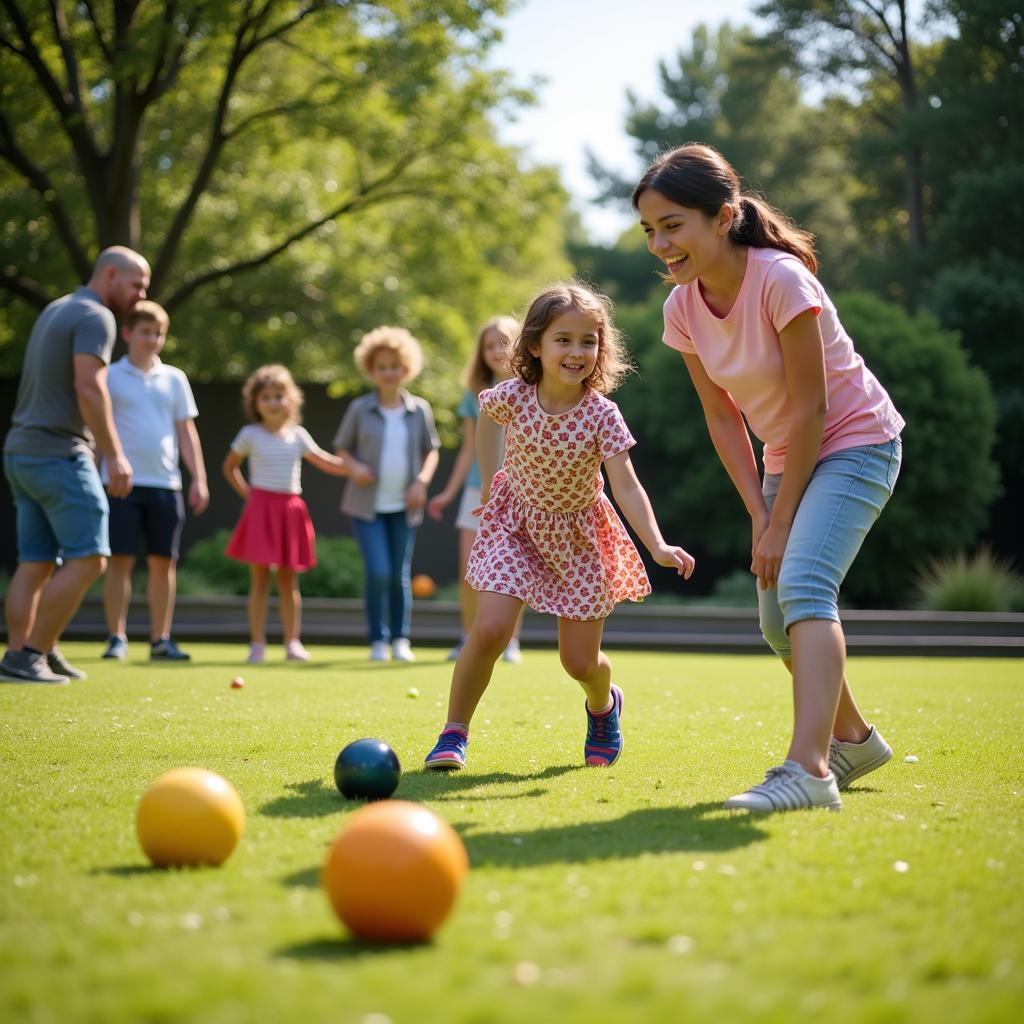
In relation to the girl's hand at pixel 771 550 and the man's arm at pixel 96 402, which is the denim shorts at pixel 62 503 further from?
the girl's hand at pixel 771 550

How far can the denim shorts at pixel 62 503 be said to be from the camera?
7090 millimetres

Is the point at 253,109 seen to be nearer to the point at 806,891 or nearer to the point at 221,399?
the point at 221,399

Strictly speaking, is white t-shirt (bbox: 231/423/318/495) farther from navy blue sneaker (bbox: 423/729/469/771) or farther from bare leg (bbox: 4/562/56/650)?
navy blue sneaker (bbox: 423/729/469/771)

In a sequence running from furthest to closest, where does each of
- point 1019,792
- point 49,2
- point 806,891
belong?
point 49,2, point 1019,792, point 806,891

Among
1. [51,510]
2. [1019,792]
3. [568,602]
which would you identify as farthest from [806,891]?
[51,510]

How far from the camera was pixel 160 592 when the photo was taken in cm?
915

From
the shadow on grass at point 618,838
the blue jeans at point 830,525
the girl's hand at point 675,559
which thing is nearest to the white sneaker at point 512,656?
the girl's hand at point 675,559

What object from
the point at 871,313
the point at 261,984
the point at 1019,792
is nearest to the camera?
the point at 261,984

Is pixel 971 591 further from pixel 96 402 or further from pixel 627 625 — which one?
pixel 96 402

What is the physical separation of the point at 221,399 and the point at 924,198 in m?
16.2

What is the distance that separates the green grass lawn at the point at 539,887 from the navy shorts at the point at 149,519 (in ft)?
10.6

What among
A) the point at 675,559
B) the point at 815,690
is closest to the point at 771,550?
the point at 675,559

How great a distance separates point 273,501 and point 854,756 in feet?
20.4

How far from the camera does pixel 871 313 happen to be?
53.9ft
